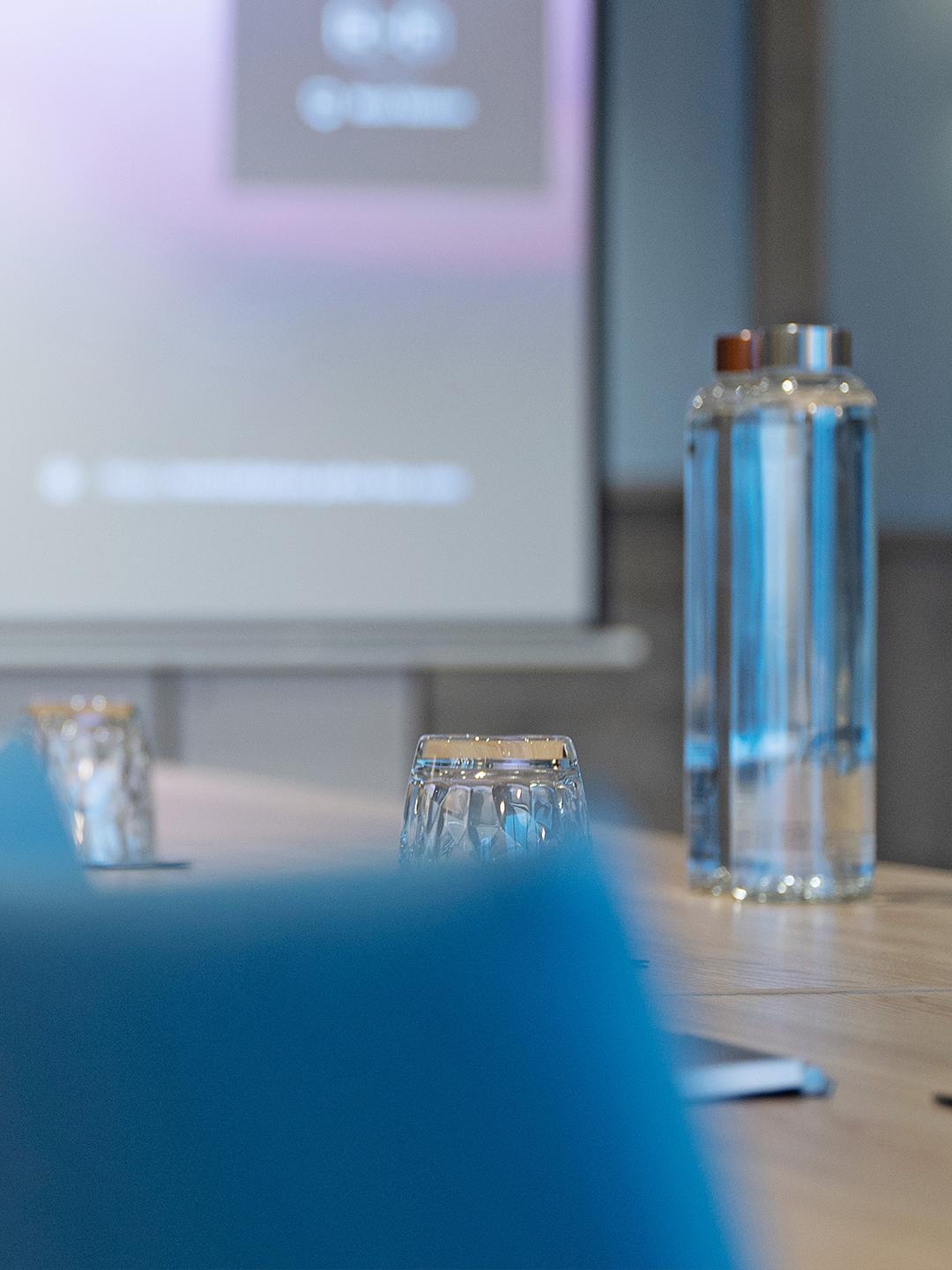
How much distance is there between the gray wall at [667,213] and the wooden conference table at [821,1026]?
278cm

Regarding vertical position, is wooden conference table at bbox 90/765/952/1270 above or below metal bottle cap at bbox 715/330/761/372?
below

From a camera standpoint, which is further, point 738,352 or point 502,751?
point 738,352

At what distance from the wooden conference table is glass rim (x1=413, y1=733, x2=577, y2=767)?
0.06m

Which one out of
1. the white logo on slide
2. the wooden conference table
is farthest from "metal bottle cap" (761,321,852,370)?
the white logo on slide

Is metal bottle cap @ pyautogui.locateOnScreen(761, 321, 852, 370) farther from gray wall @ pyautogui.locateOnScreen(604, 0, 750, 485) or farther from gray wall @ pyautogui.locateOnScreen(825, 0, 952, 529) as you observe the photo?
gray wall @ pyautogui.locateOnScreen(825, 0, 952, 529)

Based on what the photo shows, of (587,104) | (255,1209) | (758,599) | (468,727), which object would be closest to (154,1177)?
(255,1209)

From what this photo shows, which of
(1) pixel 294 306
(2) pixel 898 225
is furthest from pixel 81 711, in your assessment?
(2) pixel 898 225

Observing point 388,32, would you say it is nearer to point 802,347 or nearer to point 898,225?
point 898,225

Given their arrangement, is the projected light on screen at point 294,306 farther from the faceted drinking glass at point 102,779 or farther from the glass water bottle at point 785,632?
the glass water bottle at point 785,632

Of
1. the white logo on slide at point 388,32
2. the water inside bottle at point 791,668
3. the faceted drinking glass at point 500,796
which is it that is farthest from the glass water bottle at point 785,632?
the white logo on slide at point 388,32

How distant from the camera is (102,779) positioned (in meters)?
0.92

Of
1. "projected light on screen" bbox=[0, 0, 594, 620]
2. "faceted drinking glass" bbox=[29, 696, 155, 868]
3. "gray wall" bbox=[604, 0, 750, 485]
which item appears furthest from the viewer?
"gray wall" bbox=[604, 0, 750, 485]

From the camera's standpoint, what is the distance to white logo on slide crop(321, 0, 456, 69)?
3.61 meters

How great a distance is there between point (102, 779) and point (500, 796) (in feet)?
1.48
